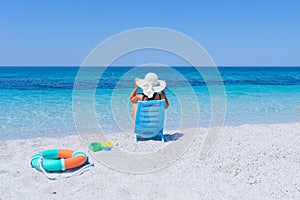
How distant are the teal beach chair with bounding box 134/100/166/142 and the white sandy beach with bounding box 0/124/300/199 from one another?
0.93 metres

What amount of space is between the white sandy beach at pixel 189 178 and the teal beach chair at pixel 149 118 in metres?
0.93

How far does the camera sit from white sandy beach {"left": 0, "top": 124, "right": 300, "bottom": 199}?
3.23 m

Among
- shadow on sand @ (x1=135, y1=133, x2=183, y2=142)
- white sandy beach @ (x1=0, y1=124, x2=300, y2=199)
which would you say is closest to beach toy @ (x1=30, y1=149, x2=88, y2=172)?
white sandy beach @ (x1=0, y1=124, x2=300, y2=199)

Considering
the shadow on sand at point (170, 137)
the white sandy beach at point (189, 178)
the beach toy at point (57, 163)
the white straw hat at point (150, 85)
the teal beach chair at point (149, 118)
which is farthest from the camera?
the shadow on sand at point (170, 137)

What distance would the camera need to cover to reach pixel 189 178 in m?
3.65

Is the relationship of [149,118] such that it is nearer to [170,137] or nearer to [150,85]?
[150,85]

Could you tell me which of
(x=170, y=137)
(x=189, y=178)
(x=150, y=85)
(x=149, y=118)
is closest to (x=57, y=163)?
(x=189, y=178)

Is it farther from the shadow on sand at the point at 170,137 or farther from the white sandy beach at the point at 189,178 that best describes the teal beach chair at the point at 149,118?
the white sandy beach at the point at 189,178

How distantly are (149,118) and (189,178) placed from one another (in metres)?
1.96

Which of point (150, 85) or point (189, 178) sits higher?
point (150, 85)

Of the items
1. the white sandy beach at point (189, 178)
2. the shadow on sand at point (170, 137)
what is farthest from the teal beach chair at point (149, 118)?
the white sandy beach at point (189, 178)

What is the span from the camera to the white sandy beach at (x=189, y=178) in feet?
10.6

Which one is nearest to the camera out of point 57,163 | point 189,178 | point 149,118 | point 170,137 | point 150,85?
point 189,178

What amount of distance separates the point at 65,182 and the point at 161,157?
5.12ft
